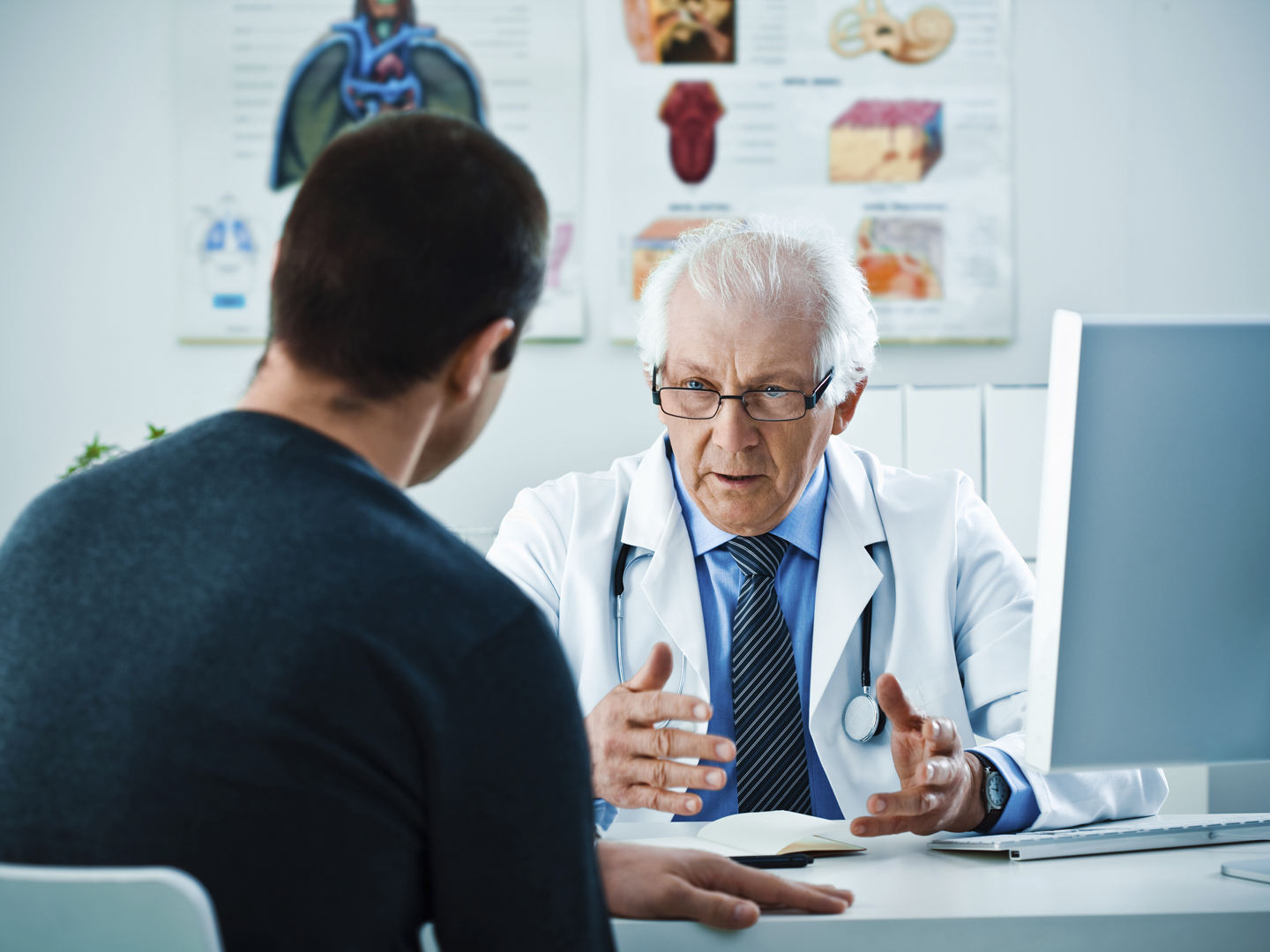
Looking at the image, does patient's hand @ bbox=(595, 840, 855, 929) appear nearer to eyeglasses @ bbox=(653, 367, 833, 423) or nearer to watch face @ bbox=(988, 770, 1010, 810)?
watch face @ bbox=(988, 770, 1010, 810)

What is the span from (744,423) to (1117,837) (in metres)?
0.70

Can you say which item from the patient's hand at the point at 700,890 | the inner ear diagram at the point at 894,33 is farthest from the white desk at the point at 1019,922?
the inner ear diagram at the point at 894,33

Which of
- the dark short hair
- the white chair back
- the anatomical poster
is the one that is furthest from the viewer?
the anatomical poster

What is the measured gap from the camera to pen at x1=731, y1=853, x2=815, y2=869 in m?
0.94

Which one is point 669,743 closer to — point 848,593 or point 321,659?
point 848,593

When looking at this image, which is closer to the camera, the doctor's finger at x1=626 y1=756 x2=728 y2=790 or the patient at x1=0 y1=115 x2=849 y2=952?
the patient at x1=0 y1=115 x2=849 y2=952

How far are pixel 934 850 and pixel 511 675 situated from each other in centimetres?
62

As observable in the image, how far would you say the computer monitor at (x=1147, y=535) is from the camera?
77cm

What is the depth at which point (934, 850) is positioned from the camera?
1023 millimetres

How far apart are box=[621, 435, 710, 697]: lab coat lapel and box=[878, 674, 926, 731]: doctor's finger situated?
397 mm

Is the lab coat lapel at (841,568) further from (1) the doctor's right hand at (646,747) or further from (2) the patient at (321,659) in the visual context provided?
(2) the patient at (321,659)

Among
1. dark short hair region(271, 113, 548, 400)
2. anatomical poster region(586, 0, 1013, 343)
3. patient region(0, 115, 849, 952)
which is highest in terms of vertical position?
anatomical poster region(586, 0, 1013, 343)

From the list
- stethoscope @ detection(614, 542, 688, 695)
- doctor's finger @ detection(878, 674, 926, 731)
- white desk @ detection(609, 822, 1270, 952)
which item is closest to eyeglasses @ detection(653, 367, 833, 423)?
stethoscope @ detection(614, 542, 688, 695)

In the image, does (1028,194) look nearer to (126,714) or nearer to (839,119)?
(839,119)
